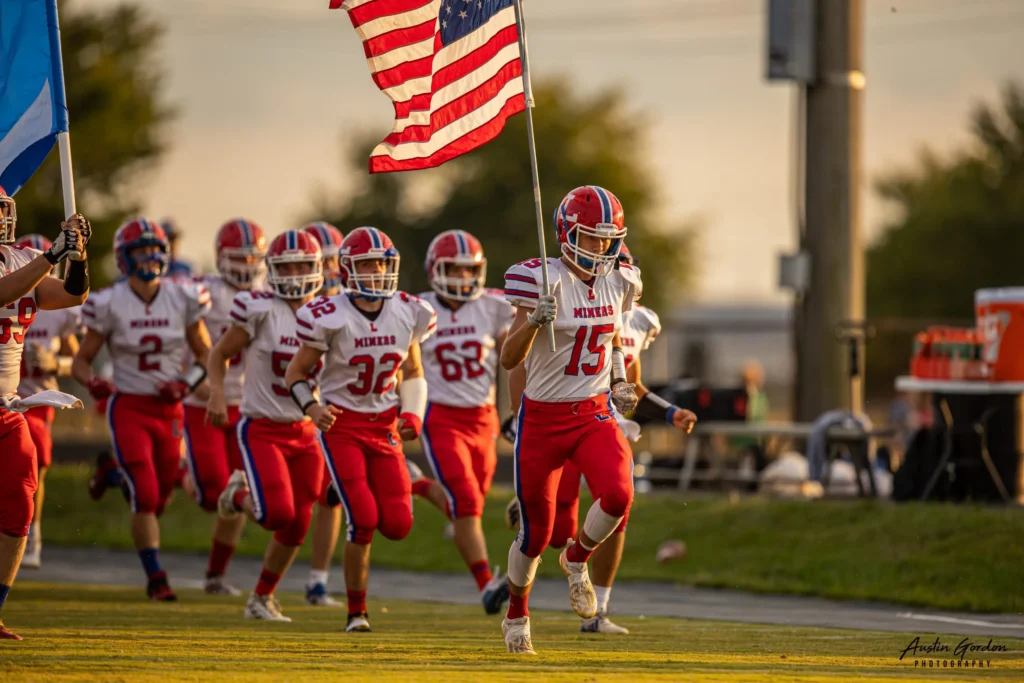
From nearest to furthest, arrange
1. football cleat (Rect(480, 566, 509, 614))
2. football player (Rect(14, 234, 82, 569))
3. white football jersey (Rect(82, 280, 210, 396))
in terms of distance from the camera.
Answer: football cleat (Rect(480, 566, 509, 614)) → white football jersey (Rect(82, 280, 210, 396)) → football player (Rect(14, 234, 82, 569))

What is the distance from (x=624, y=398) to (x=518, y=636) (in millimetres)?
1372

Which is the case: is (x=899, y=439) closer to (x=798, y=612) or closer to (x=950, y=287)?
(x=798, y=612)

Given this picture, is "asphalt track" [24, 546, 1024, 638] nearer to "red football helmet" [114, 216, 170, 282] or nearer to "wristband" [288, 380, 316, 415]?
"wristband" [288, 380, 316, 415]

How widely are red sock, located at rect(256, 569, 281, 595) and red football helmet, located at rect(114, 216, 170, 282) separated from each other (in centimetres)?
258

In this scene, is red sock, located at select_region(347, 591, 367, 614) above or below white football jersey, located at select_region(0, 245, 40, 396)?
below

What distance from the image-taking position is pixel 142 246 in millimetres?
12031

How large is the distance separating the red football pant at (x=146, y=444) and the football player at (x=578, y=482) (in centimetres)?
274

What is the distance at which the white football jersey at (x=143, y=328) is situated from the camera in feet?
39.0

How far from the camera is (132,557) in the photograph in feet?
52.5

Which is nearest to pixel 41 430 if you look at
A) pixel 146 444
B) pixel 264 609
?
pixel 146 444

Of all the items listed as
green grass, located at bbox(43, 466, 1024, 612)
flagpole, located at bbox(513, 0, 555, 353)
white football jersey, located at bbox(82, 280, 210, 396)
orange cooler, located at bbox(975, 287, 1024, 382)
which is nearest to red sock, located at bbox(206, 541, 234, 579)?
white football jersey, located at bbox(82, 280, 210, 396)

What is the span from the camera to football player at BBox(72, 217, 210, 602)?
11.7m

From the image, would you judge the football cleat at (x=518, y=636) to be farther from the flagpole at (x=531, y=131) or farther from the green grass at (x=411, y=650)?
the flagpole at (x=531, y=131)

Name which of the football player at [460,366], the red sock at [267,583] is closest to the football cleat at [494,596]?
the football player at [460,366]
